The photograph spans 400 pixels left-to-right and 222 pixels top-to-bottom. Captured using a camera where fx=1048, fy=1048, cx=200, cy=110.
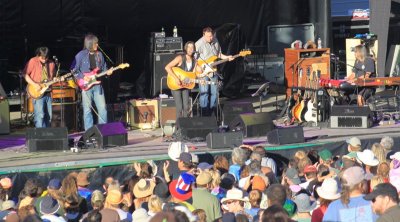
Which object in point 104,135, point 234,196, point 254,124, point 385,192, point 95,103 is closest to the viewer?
point 385,192

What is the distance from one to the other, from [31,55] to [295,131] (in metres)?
6.67

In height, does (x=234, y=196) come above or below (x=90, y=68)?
below

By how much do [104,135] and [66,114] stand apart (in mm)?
1843

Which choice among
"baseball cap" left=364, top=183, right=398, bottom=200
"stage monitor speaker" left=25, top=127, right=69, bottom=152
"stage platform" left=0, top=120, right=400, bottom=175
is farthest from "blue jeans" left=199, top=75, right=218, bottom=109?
"baseball cap" left=364, top=183, right=398, bottom=200

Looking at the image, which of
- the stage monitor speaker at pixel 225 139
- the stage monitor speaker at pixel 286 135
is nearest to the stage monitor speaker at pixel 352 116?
the stage monitor speaker at pixel 286 135

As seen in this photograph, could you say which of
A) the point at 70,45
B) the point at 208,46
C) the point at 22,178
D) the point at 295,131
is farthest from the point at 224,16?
the point at 22,178

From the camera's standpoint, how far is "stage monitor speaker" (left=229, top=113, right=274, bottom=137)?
647 inches

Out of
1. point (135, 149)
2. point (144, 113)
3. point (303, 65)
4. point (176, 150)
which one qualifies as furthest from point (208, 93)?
point (176, 150)

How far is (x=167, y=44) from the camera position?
19.1 m

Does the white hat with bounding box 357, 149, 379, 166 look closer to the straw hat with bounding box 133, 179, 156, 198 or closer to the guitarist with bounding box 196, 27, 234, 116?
the straw hat with bounding box 133, 179, 156, 198

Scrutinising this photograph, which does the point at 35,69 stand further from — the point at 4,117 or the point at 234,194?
the point at 234,194

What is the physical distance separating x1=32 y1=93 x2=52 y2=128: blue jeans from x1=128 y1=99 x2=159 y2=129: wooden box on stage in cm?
181

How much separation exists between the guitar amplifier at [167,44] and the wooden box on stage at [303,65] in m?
2.05

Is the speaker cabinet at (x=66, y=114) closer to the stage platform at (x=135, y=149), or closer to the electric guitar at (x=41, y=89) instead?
the stage platform at (x=135, y=149)
